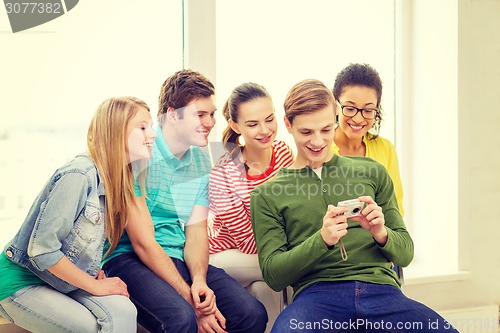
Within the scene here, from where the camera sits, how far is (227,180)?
2.22 metres

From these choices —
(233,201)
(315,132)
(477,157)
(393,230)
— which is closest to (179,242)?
(233,201)

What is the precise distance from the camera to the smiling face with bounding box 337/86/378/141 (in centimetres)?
238

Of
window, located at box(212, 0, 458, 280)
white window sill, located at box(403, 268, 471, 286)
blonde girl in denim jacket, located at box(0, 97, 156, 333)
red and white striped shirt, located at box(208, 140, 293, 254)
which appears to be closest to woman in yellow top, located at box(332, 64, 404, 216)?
red and white striped shirt, located at box(208, 140, 293, 254)

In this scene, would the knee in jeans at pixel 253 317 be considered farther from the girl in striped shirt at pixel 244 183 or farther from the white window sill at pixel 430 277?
the white window sill at pixel 430 277

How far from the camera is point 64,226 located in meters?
1.80

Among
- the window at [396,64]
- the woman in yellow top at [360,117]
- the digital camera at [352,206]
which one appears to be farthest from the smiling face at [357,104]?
the digital camera at [352,206]

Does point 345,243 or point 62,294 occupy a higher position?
point 345,243

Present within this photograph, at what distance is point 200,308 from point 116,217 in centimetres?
37

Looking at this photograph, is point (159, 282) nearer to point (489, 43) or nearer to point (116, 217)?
point (116, 217)

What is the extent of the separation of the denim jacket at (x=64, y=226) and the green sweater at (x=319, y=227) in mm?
474

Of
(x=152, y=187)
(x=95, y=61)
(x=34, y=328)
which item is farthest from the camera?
(x=95, y=61)

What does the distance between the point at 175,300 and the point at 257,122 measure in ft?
2.10

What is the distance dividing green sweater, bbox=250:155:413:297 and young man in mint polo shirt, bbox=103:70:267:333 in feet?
0.66

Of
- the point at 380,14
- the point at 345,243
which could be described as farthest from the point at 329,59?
the point at 345,243
